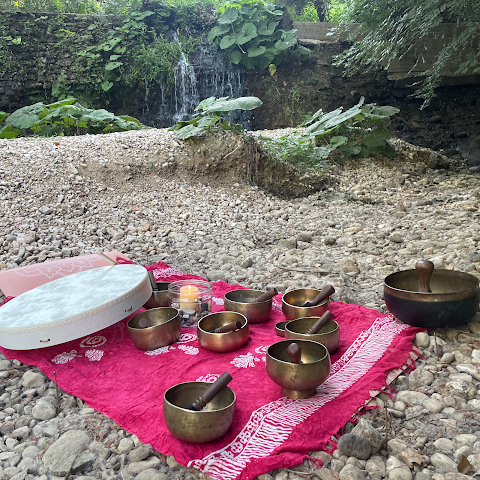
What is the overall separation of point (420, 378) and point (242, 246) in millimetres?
2167

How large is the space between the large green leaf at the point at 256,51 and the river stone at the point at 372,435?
31.1 feet

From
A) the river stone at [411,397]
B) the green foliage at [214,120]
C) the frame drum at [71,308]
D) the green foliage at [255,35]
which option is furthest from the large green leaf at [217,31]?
the river stone at [411,397]

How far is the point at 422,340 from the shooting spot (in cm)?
181

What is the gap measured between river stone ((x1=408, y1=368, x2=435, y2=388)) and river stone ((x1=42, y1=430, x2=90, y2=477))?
4.06 ft

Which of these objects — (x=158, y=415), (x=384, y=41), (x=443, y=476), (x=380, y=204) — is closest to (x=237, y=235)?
(x=380, y=204)

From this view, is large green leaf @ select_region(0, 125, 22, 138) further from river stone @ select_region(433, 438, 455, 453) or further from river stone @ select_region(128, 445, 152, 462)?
river stone @ select_region(433, 438, 455, 453)

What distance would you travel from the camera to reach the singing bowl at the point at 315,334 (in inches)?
67.2

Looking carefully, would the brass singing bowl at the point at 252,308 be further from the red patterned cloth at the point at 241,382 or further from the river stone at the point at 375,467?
the river stone at the point at 375,467

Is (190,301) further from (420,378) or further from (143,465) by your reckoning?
(420,378)

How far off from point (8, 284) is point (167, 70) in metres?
8.33

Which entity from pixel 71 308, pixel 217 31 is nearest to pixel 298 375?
pixel 71 308

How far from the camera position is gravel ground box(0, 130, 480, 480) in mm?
1239

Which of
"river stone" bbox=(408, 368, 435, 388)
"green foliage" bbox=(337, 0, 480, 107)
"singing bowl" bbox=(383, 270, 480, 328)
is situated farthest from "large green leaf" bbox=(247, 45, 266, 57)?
"river stone" bbox=(408, 368, 435, 388)

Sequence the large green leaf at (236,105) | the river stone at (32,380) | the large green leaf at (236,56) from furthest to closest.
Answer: the large green leaf at (236,56)
the large green leaf at (236,105)
the river stone at (32,380)
